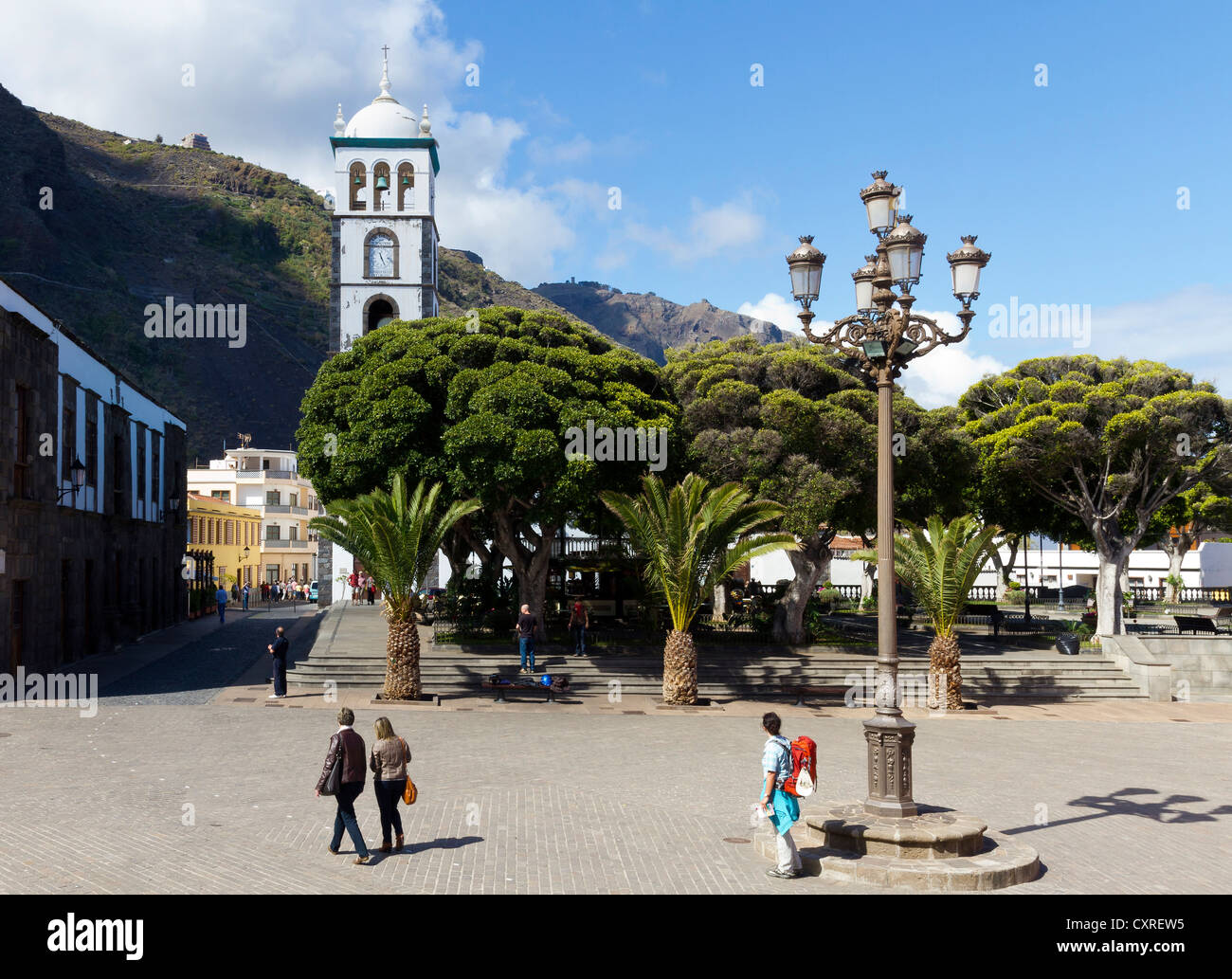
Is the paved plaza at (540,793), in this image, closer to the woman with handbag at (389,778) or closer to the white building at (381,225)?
the woman with handbag at (389,778)

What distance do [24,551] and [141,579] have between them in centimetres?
1331

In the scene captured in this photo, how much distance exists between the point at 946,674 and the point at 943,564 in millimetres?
2399

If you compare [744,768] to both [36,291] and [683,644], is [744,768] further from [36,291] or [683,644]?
[36,291]

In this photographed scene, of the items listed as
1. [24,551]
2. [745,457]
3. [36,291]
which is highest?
[36,291]

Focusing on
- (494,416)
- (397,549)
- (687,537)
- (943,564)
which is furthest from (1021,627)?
(397,549)

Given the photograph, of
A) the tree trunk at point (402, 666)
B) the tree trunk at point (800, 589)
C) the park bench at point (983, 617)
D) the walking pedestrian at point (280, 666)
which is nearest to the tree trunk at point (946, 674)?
the tree trunk at point (800, 589)

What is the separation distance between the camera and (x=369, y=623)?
3019cm

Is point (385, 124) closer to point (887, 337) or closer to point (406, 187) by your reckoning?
point (406, 187)

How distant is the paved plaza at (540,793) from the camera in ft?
27.5

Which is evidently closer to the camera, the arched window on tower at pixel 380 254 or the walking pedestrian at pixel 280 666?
the walking pedestrian at pixel 280 666

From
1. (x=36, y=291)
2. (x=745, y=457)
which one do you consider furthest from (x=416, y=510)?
(x=36, y=291)

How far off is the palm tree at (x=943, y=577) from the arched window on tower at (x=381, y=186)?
29906mm

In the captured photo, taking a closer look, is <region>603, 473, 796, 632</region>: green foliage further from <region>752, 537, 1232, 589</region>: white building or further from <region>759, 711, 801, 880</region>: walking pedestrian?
<region>752, 537, 1232, 589</region>: white building

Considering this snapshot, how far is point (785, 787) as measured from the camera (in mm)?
8336
